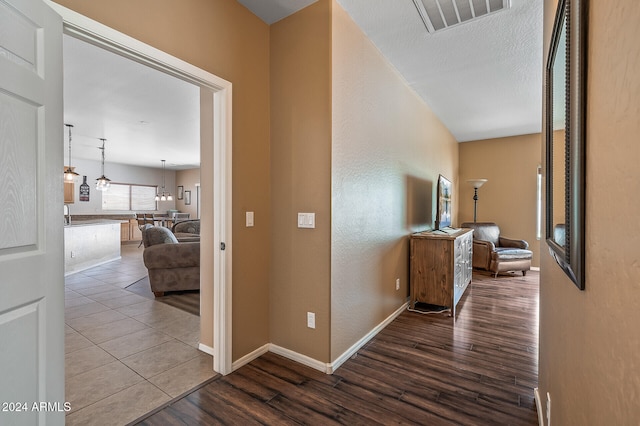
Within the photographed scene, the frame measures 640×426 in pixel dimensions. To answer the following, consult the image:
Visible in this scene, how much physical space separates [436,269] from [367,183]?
146 cm

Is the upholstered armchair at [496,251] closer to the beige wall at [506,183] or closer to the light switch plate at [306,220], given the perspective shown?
the beige wall at [506,183]

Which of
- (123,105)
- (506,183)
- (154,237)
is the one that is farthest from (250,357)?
(506,183)

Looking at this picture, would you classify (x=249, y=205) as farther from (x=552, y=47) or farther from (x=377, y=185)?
(x=552, y=47)

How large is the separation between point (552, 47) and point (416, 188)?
281 cm

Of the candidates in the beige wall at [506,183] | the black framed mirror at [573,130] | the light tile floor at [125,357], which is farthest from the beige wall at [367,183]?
the beige wall at [506,183]

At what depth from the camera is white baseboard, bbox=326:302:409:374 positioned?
A: 220 centimetres

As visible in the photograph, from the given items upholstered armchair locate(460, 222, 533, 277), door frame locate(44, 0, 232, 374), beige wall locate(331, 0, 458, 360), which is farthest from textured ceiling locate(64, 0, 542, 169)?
upholstered armchair locate(460, 222, 533, 277)

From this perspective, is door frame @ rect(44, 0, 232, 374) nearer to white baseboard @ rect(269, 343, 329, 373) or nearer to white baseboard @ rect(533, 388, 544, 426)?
white baseboard @ rect(269, 343, 329, 373)

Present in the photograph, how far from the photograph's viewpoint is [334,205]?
7.19 ft

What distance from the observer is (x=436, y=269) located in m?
3.37

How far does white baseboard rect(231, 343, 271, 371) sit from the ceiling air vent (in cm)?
292

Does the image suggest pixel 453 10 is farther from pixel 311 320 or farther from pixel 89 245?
pixel 89 245

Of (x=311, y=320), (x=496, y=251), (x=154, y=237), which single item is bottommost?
(x=311, y=320)

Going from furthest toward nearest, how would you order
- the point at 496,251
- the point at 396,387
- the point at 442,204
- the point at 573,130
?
1. the point at 496,251
2. the point at 442,204
3. the point at 396,387
4. the point at 573,130
